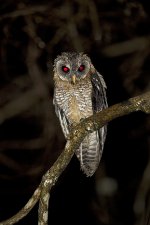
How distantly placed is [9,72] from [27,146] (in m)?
0.93

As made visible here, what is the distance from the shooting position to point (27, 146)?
6152 mm

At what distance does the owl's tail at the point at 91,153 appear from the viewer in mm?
4355

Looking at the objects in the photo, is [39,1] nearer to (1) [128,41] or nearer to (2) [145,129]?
(1) [128,41]

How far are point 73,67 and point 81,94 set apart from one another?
244 mm

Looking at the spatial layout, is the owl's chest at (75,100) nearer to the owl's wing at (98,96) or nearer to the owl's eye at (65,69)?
the owl's wing at (98,96)

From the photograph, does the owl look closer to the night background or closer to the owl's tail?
the owl's tail

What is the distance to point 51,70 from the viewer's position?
225 inches

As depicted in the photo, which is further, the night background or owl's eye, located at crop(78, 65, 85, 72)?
the night background

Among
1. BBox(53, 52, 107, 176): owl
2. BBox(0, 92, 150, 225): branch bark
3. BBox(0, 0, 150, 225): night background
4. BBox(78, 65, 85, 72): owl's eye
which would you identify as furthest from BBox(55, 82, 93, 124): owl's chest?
BBox(0, 92, 150, 225): branch bark

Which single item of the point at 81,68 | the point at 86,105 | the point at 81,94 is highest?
Answer: the point at 81,68

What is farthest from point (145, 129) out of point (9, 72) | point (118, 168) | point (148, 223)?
point (148, 223)

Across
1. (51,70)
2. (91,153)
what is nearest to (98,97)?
(91,153)

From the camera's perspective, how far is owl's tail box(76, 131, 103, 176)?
14.3 ft

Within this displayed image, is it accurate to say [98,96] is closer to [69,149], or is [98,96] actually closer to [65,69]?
[65,69]
